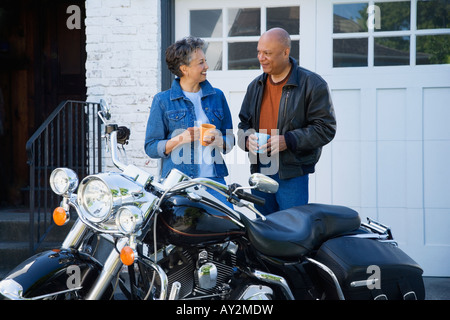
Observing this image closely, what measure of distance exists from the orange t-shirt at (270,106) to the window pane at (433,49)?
193 centimetres

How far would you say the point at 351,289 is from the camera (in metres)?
2.38

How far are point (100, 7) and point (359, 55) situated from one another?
232 centimetres

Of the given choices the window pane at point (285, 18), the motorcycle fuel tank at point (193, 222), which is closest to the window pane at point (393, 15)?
the window pane at point (285, 18)

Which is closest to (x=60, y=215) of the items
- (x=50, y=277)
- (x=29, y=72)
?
(x=50, y=277)

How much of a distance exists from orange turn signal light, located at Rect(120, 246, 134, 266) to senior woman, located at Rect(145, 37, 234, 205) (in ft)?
3.54

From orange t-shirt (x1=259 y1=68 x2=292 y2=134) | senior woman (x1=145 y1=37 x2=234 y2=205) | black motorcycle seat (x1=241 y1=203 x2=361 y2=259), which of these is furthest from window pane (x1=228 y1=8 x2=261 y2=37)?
black motorcycle seat (x1=241 y1=203 x2=361 y2=259)

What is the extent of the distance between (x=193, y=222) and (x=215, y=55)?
3074 mm

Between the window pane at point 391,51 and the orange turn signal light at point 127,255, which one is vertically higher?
the window pane at point 391,51

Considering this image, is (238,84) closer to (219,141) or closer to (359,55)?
(359,55)

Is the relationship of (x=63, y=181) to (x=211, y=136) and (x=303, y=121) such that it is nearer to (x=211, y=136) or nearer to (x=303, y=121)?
(x=211, y=136)

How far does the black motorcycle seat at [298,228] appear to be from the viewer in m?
2.23

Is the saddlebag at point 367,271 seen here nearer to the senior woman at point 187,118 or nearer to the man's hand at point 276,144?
the man's hand at point 276,144

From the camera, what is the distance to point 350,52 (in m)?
4.70
